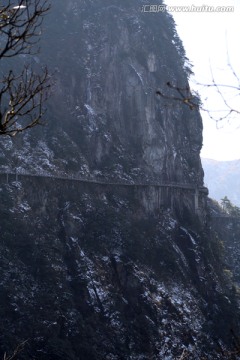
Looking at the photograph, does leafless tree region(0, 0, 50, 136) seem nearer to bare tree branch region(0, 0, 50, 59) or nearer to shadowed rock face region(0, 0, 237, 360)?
bare tree branch region(0, 0, 50, 59)

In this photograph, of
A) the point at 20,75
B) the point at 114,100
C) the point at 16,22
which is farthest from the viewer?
the point at 114,100

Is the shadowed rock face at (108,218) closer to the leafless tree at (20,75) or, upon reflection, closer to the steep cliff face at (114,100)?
the steep cliff face at (114,100)

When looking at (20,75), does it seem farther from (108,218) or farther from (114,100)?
(114,100)

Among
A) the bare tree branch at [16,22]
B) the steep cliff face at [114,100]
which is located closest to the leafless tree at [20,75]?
the bare tree branch at [16,22]

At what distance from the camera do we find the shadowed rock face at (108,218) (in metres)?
29.3

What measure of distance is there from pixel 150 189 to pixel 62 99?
1361 centimetres

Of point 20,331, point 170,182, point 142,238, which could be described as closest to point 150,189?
point 170,182

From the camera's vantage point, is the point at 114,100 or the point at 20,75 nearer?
the point at 20,75

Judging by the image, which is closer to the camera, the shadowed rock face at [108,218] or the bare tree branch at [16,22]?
the bare tree branch at [16,22]

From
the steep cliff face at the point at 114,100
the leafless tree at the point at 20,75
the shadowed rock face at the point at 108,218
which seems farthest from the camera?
the steep cliff face at the point at 114,100

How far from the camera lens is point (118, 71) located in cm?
5212

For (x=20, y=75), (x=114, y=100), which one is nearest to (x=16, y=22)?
(x=20, y=75)

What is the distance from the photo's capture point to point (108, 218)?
39.7 meters

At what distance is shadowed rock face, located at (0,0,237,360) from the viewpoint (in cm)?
2927
